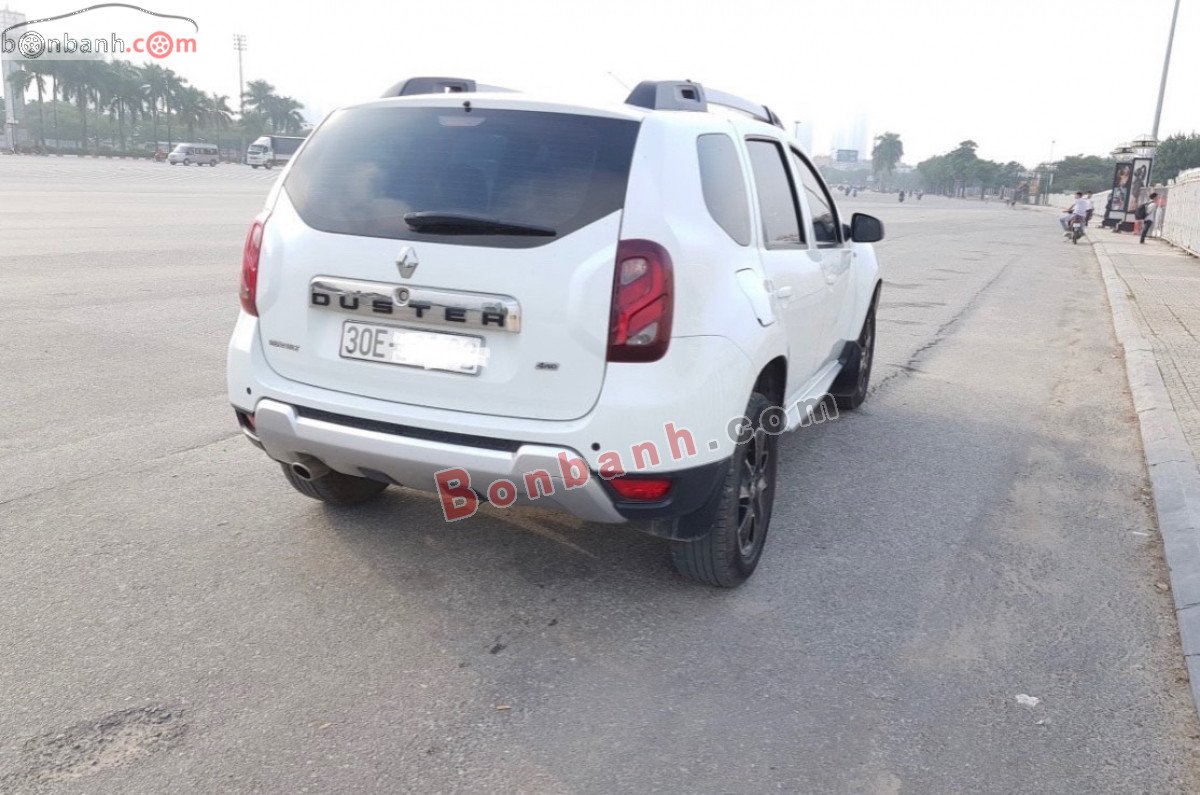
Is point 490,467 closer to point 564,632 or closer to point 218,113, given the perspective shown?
point 564,632

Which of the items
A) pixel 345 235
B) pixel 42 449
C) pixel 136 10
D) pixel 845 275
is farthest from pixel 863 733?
pixel 136 10

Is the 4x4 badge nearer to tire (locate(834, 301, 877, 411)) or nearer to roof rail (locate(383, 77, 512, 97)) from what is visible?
roof rail (locate(383, 77, 512, 97))

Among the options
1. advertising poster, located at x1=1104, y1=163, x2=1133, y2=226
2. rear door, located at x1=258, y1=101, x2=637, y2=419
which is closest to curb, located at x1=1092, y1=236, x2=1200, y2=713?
rear door, located at x1=258, y1=101, x2=637, y2=419

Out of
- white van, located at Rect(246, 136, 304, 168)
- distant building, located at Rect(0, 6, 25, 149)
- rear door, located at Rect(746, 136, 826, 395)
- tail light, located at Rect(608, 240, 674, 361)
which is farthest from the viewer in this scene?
distant building, located at Rect(0, 6, 25, 149)

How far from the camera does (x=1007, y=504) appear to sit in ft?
16.6

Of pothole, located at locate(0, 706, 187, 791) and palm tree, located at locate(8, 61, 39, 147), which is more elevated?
palm tree, located at locate(8, 61, 39, 147)

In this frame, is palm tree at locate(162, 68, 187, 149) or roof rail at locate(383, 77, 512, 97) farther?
palm tree at locate(162, 68, 187, 149)

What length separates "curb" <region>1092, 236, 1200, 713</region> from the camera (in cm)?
373

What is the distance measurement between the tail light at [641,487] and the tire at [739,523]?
0.99 ft

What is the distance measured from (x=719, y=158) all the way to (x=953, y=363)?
581cm

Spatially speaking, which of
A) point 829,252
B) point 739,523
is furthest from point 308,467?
point 829,252

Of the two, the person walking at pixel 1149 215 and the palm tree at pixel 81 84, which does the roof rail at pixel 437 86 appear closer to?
the person walking at pixel 1149 215

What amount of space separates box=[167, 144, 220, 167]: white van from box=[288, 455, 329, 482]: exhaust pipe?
248 ft

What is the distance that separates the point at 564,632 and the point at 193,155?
77.1m
